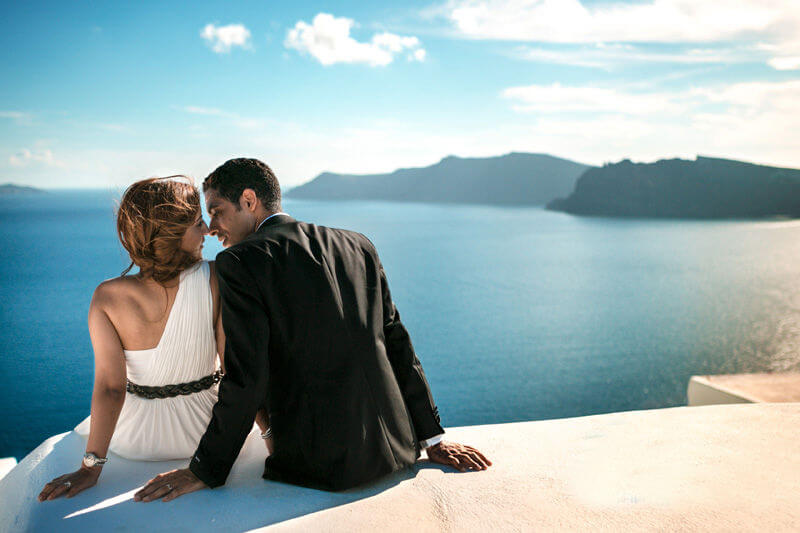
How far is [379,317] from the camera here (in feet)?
6.73

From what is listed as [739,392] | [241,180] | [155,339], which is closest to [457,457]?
[155,339]

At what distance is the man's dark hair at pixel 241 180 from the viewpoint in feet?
6.75

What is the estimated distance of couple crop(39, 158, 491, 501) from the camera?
1862 millimetres

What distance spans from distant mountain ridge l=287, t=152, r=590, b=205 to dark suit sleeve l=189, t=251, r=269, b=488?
12453cm

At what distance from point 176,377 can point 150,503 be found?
483 mm

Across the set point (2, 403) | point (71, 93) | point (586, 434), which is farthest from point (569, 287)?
point (71, 93)

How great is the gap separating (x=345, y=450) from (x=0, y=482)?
1390 millimetres

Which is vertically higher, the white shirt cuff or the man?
the man

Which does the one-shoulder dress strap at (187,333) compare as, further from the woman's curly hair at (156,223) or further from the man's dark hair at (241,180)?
the man's dark hair at (241,180)

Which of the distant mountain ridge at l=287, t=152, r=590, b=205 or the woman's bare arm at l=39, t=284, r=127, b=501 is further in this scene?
the distant mountain ridge at l=287, t=152, r=590, b=205

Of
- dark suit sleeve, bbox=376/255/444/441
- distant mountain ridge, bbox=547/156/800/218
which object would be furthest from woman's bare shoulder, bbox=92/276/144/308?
distant mountain ridge, bbox=547/156/800/218

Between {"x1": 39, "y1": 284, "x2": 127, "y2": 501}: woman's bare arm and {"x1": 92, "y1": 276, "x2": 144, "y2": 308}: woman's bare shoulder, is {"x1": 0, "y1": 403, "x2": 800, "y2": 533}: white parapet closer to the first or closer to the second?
{"x1": 39, "y1": 284, "x2": 127, "y2": 501}: woman's bare arm

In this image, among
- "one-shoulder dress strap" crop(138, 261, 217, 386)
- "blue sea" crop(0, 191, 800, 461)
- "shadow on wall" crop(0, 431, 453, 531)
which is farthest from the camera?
"blue sea" crop(0, 191, 800, 461)

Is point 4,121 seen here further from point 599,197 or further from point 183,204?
point 183,204
